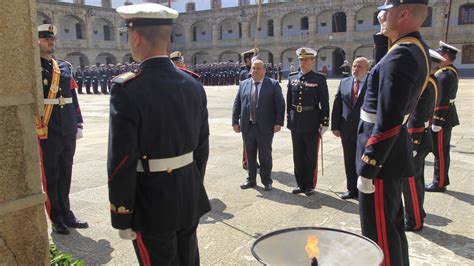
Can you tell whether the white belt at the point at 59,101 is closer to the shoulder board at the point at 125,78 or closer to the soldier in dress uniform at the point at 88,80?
the shoulder board at the point at 125,78

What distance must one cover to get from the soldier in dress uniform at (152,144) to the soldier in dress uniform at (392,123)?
3.86 ft

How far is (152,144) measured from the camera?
2223 mm

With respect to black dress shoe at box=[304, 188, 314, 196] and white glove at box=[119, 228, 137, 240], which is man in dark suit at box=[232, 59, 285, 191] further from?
white glove at box=[119, 228, 137, 240]

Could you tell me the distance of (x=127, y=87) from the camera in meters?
2.15

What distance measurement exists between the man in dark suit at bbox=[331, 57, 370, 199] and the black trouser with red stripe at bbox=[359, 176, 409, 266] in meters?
2.46

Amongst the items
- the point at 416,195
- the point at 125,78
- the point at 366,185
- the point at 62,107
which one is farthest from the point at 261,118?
the point at 125,78

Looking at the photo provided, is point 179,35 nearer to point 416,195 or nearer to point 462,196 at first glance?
point 462,196

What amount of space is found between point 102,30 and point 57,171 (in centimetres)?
4579

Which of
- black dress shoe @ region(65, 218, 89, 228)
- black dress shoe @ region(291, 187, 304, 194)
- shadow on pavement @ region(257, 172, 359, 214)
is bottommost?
shadow on pavement @ region(257, 172, 359, 214)

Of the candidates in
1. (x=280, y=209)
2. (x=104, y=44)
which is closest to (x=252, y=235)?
(x=280, y=209)

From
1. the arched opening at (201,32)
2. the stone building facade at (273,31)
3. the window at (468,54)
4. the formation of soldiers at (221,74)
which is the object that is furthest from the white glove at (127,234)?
the arched opening at (201,32)

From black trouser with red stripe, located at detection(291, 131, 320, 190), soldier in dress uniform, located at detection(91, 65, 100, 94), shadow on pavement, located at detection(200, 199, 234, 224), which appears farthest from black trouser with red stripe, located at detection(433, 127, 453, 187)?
soldier in dress uniform, located at detection(91, 65, 100, 94)

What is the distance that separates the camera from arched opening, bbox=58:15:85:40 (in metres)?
42.7

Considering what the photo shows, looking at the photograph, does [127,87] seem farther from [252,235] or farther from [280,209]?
[280,209]
